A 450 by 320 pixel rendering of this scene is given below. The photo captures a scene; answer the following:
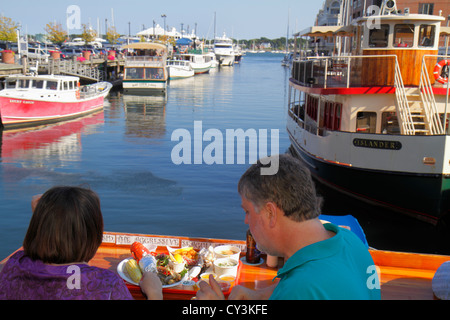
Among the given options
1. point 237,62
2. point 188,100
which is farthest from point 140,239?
point 237,62

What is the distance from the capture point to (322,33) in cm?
1744

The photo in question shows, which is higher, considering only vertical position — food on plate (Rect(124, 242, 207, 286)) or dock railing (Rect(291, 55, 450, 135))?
dock railing (Rect(291, 55, 450, 135))

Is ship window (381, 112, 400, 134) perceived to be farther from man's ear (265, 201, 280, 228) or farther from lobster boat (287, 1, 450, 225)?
man's ear (265, 201, 280, 228)

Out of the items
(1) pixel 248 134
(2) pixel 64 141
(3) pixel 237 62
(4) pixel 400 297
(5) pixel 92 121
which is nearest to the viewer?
(4) pixel 400 297

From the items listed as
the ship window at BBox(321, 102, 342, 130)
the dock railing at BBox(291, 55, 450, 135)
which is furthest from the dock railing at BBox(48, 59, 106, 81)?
the dock railing at BBox(291, 55, 450, 135)

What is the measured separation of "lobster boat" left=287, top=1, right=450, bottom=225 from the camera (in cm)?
1093

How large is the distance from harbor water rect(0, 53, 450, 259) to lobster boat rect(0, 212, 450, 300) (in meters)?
1.63

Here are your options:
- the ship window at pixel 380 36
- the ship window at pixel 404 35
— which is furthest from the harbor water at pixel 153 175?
the ship window at pixel 404 35

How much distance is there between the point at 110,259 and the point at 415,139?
823 centimetres

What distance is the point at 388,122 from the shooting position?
41.7ft

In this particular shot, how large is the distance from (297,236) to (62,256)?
1112 millimetres

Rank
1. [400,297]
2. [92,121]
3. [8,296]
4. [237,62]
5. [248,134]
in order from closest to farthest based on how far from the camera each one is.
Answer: [8,296], [400,297], [248,134], [92,121], [237,62]

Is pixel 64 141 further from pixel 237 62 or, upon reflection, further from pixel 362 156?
pixel 237 62

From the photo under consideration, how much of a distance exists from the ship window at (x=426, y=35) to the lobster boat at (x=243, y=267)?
32.0 feet
